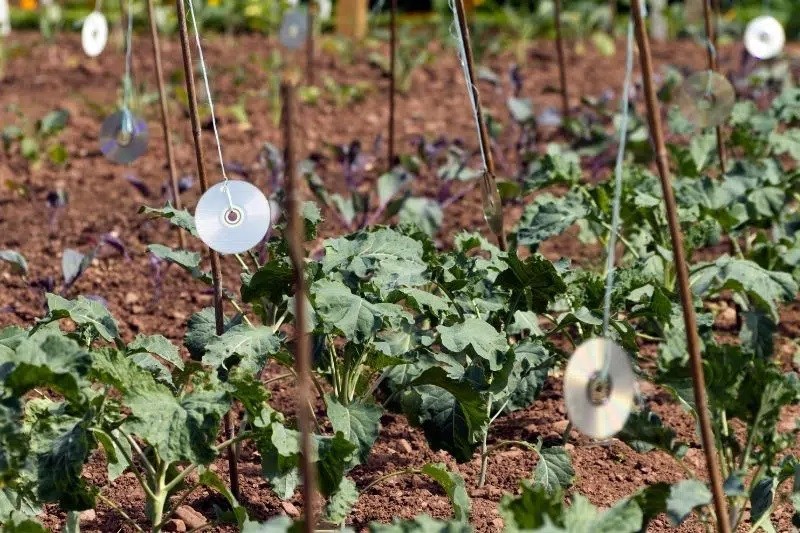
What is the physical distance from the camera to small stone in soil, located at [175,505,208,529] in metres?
3.10

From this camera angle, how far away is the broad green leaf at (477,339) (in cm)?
297

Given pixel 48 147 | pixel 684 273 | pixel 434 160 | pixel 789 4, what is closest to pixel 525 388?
pixel 684 273

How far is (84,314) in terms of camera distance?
3.04 metres

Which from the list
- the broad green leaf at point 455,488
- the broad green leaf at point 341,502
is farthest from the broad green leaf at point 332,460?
the broad green leaf at point 455,488

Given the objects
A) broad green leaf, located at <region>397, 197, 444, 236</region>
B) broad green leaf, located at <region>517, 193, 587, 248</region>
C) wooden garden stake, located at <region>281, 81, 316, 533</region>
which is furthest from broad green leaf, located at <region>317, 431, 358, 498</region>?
broad green leaf, located at <region>397, 197, 444, 236</region>

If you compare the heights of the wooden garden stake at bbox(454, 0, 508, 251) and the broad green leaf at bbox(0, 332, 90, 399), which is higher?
the wooden garden stake at bbox(454, 0, 508, 251)

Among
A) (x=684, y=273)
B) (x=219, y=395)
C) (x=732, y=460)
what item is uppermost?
(x=684, y=273)

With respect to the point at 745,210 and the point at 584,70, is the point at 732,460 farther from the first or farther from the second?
the point at 584,70

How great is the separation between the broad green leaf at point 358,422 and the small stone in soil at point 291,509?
344 millimetres

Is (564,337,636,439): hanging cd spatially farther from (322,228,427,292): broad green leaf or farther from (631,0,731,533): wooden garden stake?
(322,228,427,292): broad green leaf

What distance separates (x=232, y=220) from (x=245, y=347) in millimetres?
265

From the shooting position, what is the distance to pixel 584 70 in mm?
8328

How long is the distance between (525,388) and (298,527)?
1.14 m

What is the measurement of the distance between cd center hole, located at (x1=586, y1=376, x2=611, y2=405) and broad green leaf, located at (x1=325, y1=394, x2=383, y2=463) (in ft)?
1.92
